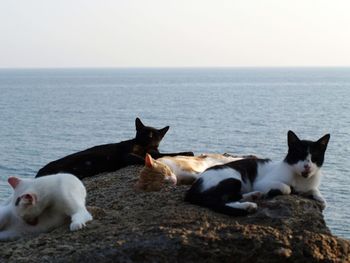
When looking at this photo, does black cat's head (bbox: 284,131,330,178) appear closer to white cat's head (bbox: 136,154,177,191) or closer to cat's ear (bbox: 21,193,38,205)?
white cat's head (bbox: 136,154,177,191)

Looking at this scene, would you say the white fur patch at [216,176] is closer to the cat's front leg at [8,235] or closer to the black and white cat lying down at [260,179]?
the black and white cat lying down at [260,179]

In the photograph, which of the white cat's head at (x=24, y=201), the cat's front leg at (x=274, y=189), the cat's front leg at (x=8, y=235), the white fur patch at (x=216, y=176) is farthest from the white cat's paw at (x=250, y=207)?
the cat's front leg at (x=8, y=235)

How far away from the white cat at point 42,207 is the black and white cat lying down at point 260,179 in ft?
5.43

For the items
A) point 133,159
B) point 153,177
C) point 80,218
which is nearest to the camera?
point 80,218

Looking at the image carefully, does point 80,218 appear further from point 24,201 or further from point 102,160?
point 102,160

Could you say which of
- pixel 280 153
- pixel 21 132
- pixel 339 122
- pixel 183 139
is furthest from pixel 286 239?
pixel 339 122

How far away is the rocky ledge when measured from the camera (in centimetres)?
709

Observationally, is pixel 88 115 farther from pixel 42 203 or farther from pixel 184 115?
pixel 42 203

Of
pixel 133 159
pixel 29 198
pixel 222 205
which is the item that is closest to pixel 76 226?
pixel 29 198

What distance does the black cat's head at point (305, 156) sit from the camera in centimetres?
916

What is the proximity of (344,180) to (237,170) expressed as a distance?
33.9 meters

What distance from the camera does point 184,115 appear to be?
84375mm

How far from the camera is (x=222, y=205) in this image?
8578 millimetres

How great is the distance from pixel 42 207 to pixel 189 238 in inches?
72.6
